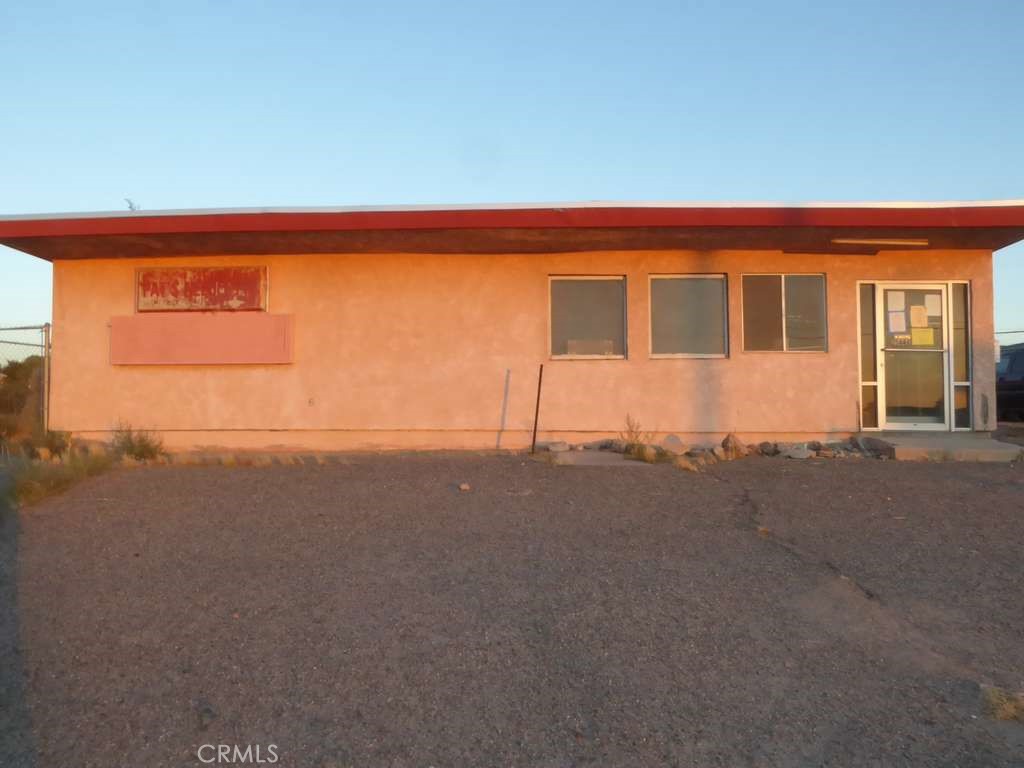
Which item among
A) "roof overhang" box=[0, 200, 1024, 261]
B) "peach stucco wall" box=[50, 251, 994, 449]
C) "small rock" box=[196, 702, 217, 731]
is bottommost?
"small rock" box=[196, 702, 217, 731]

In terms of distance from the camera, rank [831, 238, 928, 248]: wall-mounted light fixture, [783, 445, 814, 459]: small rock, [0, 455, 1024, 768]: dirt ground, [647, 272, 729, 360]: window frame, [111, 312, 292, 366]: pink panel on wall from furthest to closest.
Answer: [111, 312, 292, 366]: pink panel on wall
[647, 272, 729, 360]: window frame
[831, 238, 928, 248]: wall-mounted light fixture
[783, 445, 814, 459]: small rock
[0, 455, 1024, 768]: dirt ground

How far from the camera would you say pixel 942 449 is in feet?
37.3

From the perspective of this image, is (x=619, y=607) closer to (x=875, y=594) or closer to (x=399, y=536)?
(x=875, y=594)

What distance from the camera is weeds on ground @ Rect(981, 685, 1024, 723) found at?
4.30 meters

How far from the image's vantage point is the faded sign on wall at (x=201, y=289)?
505 inches

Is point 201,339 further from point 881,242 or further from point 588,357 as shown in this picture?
point 881,242

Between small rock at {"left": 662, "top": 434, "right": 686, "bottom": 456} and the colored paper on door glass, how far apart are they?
3.61m

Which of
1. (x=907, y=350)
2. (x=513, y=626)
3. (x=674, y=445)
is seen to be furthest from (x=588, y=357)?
(x=513, y=626)

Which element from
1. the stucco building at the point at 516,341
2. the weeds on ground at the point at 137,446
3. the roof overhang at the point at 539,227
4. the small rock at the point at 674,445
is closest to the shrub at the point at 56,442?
the stucco building at the point at 516,341

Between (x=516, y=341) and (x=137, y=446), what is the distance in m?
5.07

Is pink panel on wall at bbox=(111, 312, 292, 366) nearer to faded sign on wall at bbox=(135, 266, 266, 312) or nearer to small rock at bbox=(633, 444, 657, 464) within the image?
faded sign on wall at bbox=(135, 266, 266, 312)

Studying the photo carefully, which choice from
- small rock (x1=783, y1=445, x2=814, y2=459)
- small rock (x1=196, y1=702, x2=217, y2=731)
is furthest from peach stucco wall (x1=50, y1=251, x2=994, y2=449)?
small rock (x1=196, y1=702, x2=217, y2=731)

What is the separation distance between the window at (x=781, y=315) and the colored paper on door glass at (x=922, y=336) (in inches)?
51.3

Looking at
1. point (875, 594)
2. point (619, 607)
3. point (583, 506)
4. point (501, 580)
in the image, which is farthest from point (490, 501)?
point (875, 594)
